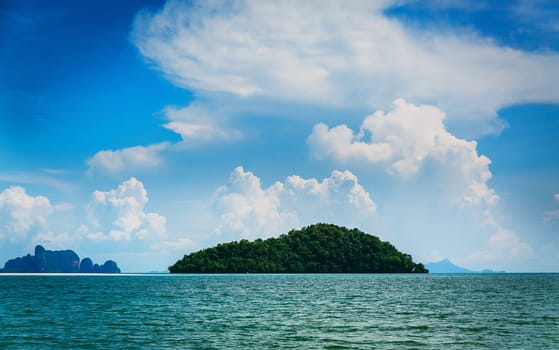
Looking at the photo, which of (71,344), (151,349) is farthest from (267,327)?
(71,344)

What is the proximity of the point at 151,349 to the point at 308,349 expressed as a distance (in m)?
12.8

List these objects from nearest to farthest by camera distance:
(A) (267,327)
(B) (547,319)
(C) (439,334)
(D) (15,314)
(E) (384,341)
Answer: (E) (384,341), (C) (439,334), (A) (267,327), (B) (547,319), (D) (15,314)

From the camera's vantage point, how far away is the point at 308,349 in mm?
43688

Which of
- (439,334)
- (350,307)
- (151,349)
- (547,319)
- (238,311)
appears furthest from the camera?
(350,307)

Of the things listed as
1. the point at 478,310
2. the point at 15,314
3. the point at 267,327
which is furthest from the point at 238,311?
the point at 478,310

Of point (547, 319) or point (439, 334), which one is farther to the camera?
point (547, 319)

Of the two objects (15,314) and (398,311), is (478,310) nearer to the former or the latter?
(398,311)

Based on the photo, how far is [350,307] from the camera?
8231 centimetres

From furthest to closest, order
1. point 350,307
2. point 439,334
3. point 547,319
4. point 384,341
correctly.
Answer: point 350,307
point 547,319
point 439,334
point 384,341

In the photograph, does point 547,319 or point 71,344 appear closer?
point 71,344

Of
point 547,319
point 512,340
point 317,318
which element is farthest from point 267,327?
point 547,319

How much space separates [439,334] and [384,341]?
27.0ft

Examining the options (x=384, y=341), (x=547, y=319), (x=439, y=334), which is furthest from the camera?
(x=547, y=319)

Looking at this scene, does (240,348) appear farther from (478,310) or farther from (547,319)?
(478,310)
